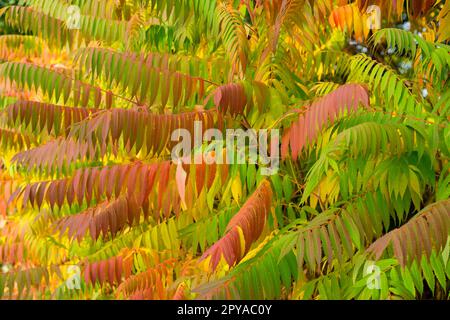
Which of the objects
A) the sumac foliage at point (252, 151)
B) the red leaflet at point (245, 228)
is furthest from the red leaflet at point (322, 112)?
the red leaflet at point (245, 228)

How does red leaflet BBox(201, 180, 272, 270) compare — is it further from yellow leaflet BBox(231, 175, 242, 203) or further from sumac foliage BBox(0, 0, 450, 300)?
yellow leaflet BBox(231, 175, 242, 203)

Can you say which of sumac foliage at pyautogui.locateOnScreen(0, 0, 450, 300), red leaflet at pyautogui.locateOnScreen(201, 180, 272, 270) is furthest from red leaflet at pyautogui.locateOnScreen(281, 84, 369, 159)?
red leaflet at pyautogui.locateOnScreen(201, 180, 272, 270)

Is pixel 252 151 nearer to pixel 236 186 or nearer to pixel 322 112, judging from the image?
pixel 236 186

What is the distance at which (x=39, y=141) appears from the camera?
158 inches

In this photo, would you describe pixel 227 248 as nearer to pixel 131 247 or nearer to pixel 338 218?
pixel 338 218

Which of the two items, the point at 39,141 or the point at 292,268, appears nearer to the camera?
the point at 292,268

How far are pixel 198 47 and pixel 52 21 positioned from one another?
871 millimetres

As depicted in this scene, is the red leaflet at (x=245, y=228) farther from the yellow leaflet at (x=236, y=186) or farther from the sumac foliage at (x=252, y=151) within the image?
A: the yellow leaflet at (x=236, y=186)

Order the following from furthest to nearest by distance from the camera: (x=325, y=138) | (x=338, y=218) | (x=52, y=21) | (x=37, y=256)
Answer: (x=37, y=256) < (x=52, y=21) < (x=325, y=138) < (x=338, y=218)

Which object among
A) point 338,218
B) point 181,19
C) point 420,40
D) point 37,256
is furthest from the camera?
point 37,256

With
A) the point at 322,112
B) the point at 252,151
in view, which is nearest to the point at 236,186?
the point at 252,151

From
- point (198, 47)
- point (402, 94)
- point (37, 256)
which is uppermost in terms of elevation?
point (198, 47)

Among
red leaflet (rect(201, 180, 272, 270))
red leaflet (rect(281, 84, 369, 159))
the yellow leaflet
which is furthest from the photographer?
the yellow leaflet

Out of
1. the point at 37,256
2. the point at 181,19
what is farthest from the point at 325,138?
the point at 37,256
